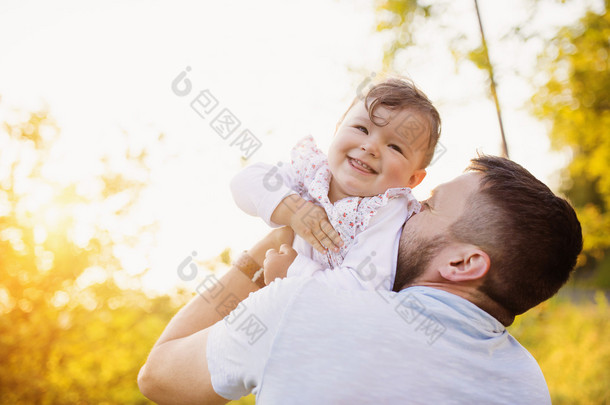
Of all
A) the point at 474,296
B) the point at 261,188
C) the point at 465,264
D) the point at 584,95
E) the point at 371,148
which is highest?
the point at 261,188

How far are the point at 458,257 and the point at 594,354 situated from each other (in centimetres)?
Result: 599

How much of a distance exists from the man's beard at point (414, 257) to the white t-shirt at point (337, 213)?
0.13ft

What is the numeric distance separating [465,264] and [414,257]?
167 millimetres

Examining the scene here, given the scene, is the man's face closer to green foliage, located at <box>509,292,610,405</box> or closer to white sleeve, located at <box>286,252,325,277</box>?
white sleeve, located at <box>286,252,325,277</box>

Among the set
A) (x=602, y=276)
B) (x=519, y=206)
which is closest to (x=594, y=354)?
(x=519, y=206)

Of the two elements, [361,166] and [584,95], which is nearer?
[361,166]

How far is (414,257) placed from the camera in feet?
5.24

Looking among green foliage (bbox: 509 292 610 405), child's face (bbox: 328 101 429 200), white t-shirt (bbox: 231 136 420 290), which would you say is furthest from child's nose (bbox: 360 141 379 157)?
green foliage (bbox: 509 292 610 405)

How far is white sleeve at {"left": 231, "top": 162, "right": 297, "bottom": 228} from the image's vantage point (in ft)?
6.10

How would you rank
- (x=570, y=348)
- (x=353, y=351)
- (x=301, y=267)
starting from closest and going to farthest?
(x=353, y=351), (x=301, y=267), (x=570, y=348)

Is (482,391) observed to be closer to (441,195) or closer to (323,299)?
(323,299)

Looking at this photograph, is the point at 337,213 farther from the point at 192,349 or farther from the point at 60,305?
the point at 60,305

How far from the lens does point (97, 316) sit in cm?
379

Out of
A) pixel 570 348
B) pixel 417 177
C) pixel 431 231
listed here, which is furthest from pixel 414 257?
pixel 570 348
